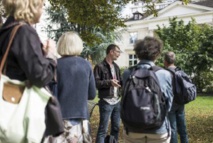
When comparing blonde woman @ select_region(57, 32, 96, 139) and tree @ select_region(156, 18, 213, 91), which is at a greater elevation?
blonde woman @ select_region(57, 32, 96, 139)

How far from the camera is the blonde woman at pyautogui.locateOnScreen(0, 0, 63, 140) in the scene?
2412 mm

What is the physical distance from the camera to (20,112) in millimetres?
2365

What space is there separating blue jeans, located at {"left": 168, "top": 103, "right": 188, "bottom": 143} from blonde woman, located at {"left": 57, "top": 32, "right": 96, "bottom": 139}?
→ 2292 millimetres

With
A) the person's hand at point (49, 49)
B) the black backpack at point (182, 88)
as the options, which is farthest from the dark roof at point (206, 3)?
the person's hand at point (49, 49)

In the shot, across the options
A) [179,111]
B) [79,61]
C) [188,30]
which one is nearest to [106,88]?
[179,111]

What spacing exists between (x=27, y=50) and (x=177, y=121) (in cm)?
415

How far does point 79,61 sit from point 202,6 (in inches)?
1761

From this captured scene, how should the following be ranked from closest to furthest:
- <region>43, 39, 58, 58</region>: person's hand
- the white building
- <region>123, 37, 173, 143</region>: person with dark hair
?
<region>43, 39, 58, 58</region>: person's hand, <region>123, 37, 173, 143</region>: person with dark hair, the white building

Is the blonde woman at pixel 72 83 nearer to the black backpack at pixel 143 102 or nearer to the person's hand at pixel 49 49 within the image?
the black backpack at pixel 143 102

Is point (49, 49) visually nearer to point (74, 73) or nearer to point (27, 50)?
point (27, 50)

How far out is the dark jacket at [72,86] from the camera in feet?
12.8

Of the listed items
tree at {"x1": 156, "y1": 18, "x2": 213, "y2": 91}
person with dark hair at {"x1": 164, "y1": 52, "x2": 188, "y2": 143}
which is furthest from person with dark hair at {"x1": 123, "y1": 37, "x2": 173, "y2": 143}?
tree at {"x1": 156, "y1": 18, "x2": 213, "y2": 91}

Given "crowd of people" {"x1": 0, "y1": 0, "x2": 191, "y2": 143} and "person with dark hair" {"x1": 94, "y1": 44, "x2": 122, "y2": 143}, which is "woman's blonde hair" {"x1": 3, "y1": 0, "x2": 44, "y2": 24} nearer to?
"crowd of people" {"x1": 0, "y1": 0, "x2": 191, "y2": 143}

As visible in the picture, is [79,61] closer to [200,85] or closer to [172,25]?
[200,85]
